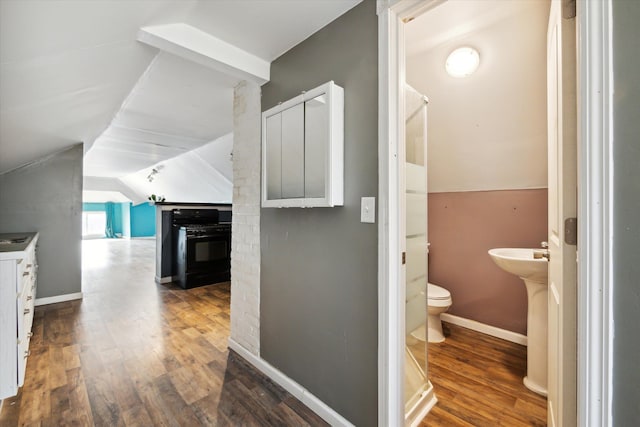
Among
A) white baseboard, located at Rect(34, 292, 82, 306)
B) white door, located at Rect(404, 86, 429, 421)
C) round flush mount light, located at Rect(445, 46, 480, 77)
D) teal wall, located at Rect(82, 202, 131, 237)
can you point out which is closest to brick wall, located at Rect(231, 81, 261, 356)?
white door, located at Rect(404, 86, 429, 421)


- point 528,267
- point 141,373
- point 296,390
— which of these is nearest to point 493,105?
point 528,267

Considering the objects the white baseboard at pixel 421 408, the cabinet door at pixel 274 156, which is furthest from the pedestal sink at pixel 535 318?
the cabinet door at pixel 274 156

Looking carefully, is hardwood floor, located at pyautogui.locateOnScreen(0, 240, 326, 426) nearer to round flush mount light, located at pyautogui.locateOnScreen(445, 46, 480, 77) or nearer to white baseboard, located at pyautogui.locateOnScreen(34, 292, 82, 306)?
white baseboard, located at pyautogui.locateOnScreen(34, 292, 82, 306)

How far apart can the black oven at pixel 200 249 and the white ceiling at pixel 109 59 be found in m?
1.74

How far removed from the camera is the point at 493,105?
6.97ft

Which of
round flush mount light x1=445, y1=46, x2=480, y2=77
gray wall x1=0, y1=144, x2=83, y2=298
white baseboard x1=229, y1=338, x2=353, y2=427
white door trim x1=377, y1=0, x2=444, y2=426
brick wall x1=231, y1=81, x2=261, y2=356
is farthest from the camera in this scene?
gray wall x1=0, y1=144, x2=83, y2=298

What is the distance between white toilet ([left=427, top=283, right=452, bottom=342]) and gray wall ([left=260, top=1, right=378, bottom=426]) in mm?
1103

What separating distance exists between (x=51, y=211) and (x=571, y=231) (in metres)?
4.78

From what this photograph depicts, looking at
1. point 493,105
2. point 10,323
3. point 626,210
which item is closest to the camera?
point 626,210

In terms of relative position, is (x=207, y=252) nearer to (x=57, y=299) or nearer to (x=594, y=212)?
Result: (x=57, y=299)

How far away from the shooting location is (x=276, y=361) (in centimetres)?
200

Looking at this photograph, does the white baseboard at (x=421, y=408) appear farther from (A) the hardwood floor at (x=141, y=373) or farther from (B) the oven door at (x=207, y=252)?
(B) the oven door at (x=207, y=252)

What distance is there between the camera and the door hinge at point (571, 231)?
962 millimetres

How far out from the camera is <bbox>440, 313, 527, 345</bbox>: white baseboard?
2.44m
